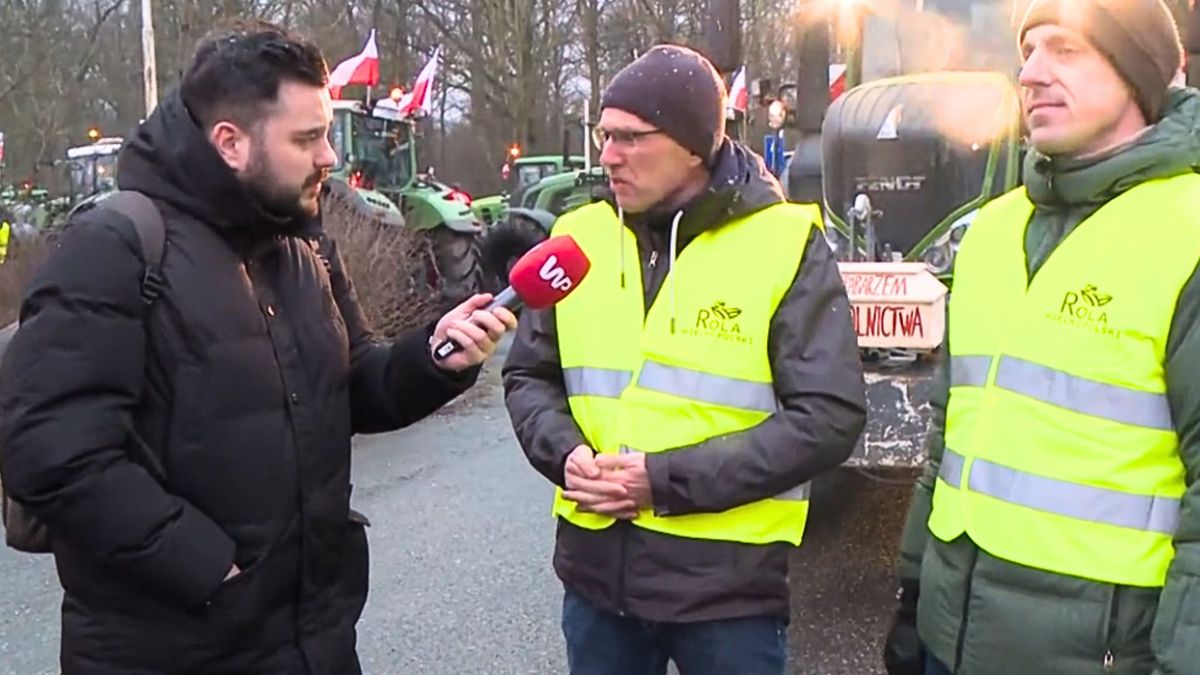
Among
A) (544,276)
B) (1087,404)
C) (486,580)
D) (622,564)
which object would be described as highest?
(544,276)

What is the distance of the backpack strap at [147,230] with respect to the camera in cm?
209

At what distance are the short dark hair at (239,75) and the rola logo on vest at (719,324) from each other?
86 cm

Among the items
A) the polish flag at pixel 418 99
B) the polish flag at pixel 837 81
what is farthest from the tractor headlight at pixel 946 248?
the polish flag at pixel 418 99

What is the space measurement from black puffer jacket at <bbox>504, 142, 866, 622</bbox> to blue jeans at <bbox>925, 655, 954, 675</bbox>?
0.31 metres

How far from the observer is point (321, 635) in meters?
2.36

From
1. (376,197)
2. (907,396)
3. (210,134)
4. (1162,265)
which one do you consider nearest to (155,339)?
(210,134)

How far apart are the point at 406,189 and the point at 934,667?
45.7ft

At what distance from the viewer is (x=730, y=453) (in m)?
2.40

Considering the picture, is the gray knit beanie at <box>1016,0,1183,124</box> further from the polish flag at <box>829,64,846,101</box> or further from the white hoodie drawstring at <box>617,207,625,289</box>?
the polish flag at <box>829,64,846,101</box>

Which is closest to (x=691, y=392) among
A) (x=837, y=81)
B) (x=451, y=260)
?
(x=837, y=81)

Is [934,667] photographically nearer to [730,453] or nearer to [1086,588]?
[1086,588]

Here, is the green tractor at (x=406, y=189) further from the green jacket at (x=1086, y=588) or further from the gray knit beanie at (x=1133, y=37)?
the gray knit beanie at (x=1133, y=37)

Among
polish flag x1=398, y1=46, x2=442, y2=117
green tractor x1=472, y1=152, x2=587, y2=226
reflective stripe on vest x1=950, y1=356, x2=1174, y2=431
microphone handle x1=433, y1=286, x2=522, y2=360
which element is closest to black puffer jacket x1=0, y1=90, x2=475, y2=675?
microphone handle x1=433, y1=286, x2=522, y2=360

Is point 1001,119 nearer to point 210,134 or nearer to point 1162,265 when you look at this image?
point 1162,265
